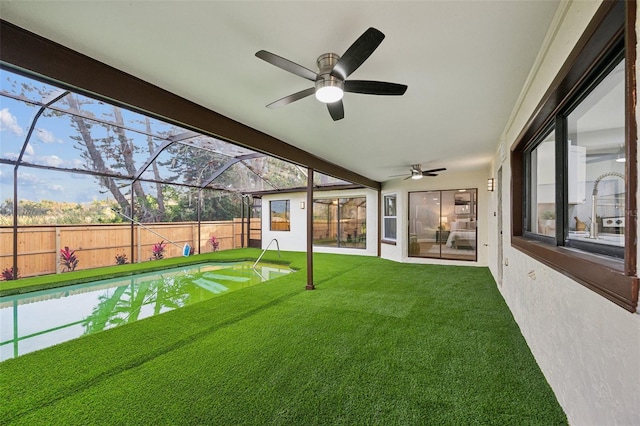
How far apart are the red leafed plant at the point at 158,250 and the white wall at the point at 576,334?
374 inches

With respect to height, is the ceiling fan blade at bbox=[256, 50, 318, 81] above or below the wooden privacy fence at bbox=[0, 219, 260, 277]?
above

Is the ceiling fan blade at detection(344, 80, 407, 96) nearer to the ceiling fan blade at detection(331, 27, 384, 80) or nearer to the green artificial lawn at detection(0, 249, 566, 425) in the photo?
the ceiling fan blade at detection(331, 27, 384, 80)

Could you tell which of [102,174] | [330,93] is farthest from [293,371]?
[102,174]

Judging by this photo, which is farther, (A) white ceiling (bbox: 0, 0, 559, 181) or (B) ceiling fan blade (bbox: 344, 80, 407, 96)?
(B) ceiling fan blade (bbox: 344, 80, 407, 96)

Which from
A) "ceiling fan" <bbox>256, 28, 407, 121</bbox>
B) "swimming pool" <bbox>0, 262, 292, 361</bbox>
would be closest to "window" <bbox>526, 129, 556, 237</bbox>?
"ceiling fan" <bbox>256, 28, 407, 121</bbox>

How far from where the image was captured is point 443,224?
25.7ft

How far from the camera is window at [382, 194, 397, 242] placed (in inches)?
331

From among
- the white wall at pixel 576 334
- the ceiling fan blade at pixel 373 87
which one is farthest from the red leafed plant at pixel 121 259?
the white wall at pixel 576 334

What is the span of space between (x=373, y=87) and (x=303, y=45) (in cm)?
61

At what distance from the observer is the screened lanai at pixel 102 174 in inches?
214

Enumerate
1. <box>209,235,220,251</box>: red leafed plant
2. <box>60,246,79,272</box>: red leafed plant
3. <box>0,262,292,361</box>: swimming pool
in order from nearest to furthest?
<box>0,262,292,361</box>: swimming pool
<box>60,246,79,272</box>: red leafed plant
<box>209,235,220,251</box>: red leafed plant

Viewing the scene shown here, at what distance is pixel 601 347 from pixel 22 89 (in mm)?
7236

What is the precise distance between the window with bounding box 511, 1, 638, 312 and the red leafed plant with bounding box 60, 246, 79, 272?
9297mm

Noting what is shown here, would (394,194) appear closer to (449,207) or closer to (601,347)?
(449,207)
